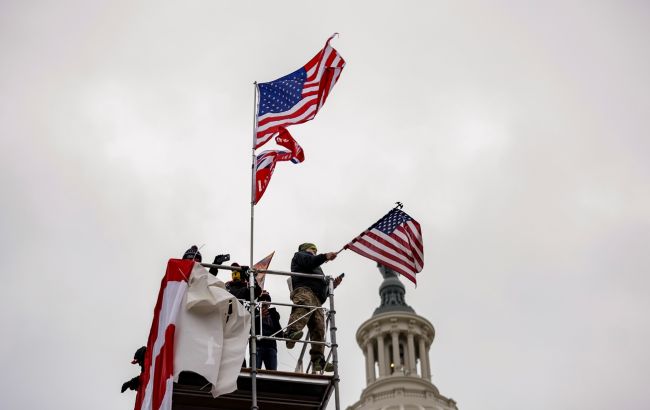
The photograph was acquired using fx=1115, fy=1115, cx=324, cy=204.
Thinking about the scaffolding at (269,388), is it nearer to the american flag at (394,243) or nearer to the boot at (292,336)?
the boot at (292,336)

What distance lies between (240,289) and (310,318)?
1157mm

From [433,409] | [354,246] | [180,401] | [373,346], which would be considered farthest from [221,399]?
[373,346]

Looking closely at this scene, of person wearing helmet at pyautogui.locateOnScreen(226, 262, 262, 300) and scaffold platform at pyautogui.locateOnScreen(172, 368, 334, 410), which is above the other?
person wearing helmet at pyautogui.locateOnScreen(226, 262, 262, 300)

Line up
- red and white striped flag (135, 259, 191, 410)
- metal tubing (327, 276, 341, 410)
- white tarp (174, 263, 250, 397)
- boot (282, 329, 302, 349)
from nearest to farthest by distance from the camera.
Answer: red and white striped flag (135, 259, 191, 410), white tarp (174, 263, 250, 397), metal tubing (327, 276, 341, 410), boot (282, 329, 302, 349)

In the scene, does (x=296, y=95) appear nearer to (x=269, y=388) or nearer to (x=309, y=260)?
(x=309, y=260)

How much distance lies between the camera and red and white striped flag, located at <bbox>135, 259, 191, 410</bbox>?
14586 millimetres

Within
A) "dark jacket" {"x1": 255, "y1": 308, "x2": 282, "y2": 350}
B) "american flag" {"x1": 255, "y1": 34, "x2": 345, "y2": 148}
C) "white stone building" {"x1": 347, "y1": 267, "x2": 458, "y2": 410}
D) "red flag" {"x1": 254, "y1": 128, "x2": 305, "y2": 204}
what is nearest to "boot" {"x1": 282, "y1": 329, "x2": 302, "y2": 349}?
"dark jacket" {"x1": 255, "y1": 308, "x2": 282, "y2": 350}

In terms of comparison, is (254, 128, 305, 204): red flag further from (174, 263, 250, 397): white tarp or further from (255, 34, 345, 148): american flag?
(174, 263, 250, 397): white tarp

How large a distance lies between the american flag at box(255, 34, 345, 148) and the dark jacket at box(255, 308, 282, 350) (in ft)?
12.2

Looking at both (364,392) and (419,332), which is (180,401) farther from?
(419,332)

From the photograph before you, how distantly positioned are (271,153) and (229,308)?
18.7 ft

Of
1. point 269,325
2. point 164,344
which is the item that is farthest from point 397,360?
point 164,344

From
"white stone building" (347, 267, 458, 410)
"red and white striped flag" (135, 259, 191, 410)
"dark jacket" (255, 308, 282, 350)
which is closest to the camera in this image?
"red and white striped flag" (135, 259, 191, 410)

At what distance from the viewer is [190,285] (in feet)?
50.5
